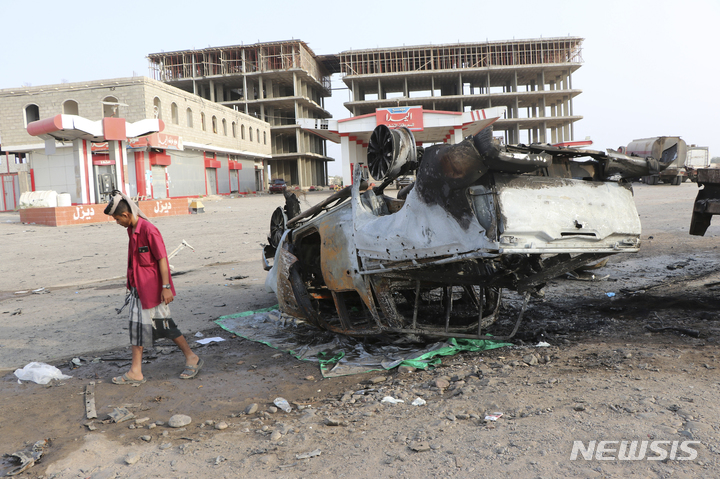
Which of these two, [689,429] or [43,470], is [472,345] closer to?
[689,429]

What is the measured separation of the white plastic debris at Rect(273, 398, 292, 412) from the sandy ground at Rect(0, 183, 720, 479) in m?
0.08

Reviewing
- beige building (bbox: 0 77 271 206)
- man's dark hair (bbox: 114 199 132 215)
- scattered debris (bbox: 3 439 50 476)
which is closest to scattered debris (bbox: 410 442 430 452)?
scattered debris (bbox: 3 439 50 476)

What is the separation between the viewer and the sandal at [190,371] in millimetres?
4152

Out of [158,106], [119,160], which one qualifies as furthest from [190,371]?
[158,106]

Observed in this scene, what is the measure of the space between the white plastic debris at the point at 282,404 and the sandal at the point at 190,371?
1.02 metres

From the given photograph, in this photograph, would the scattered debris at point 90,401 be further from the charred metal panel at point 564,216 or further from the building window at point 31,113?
the building window at point 31,113

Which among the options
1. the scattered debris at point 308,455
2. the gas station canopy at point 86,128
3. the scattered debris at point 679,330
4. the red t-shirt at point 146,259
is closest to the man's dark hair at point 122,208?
the red t-shirt at point 146,259

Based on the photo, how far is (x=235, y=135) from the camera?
154ft

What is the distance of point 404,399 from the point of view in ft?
11.1

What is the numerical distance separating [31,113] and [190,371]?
124ft

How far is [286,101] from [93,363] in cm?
6021

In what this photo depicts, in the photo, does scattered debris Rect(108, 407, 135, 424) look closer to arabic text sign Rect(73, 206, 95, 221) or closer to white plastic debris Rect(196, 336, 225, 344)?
white plastic debris Rect(196, 336, 225, 344)

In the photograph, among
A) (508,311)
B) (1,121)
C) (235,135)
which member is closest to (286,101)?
(235,135)

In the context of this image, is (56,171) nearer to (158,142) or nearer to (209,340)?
(158,142)
